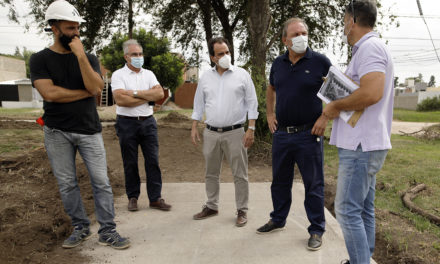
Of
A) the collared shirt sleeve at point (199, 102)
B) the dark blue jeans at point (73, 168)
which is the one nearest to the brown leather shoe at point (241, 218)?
the collared shirt sleeve at point (199, 102)

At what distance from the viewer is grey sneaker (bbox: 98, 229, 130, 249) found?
305 cm

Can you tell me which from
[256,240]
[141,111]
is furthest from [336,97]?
[141,111]

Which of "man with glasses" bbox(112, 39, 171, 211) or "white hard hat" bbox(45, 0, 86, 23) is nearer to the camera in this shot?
"white hard hat" bbox(45, 0, 86, 23)

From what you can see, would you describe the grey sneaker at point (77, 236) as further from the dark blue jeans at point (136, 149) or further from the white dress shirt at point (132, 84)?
the white dress shirt at point (132, 84)

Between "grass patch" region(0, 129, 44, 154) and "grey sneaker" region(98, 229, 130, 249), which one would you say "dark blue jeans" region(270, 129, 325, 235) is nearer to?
"grey sneaker" region(98, 229, 130, 249)

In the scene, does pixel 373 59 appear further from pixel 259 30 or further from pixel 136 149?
pixel 259 30

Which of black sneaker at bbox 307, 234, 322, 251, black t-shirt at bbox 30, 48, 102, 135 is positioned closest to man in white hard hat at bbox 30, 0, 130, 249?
black t-shirt at bbox 30, 48, 102, 135

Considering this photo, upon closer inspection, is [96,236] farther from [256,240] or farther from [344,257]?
[344,257]

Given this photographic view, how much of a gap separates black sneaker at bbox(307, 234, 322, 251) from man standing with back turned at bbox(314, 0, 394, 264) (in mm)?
609

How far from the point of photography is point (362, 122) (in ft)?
7.32

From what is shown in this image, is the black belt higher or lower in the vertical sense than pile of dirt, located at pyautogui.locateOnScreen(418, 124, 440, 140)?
higher

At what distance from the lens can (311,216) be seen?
3131 millimetres

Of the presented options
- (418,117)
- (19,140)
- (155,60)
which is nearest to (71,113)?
(19,140)

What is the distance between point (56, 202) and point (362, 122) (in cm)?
391
